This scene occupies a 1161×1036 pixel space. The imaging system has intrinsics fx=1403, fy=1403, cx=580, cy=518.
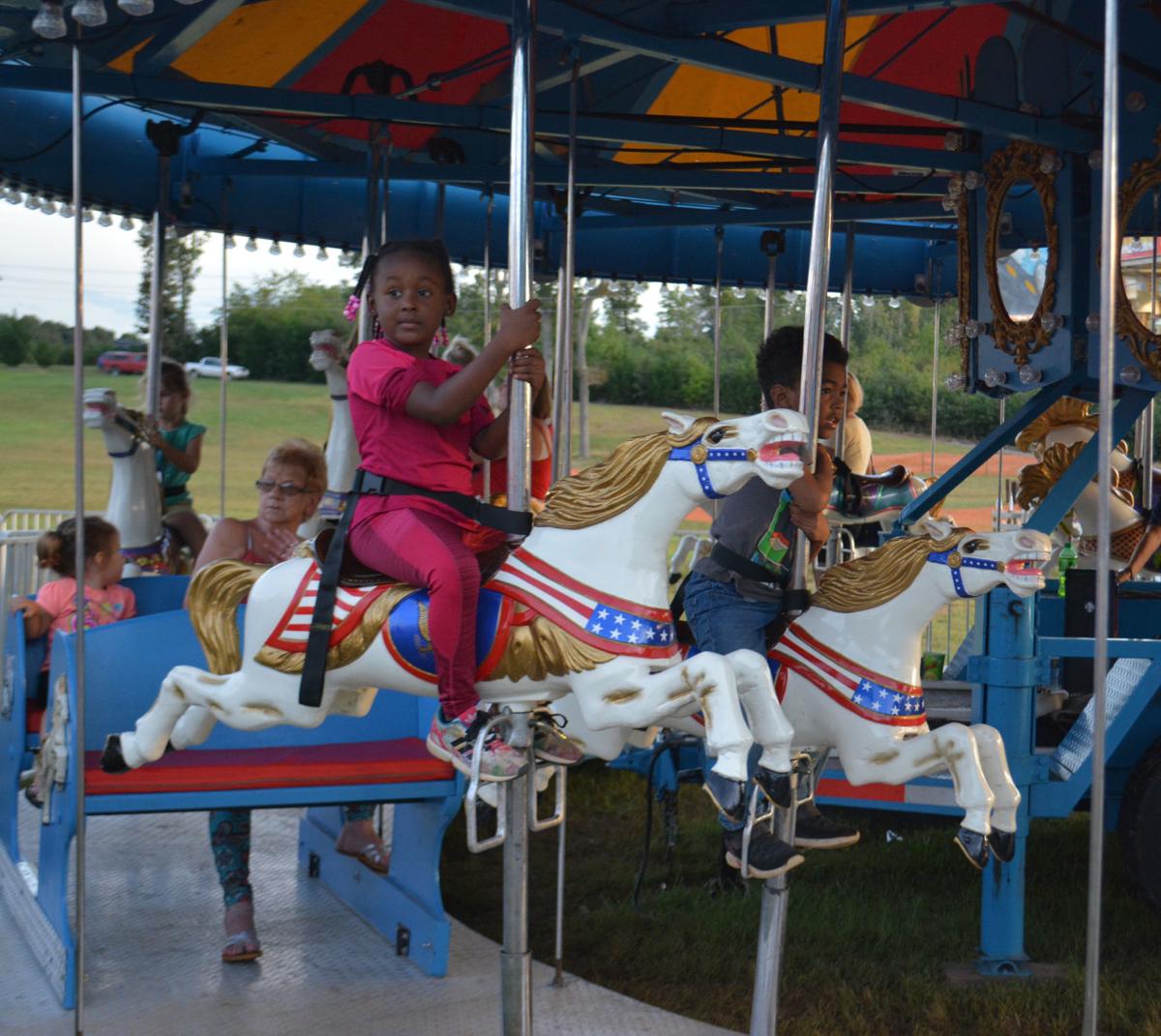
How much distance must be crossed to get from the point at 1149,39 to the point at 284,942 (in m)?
4.00

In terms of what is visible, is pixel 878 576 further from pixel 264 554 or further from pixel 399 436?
pixel 264 554

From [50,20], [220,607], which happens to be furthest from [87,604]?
[50,20]

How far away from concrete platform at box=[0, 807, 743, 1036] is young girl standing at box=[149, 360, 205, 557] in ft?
5.35

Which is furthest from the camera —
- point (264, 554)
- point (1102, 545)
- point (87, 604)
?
point (87, 604)

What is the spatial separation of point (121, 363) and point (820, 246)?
2023 cm

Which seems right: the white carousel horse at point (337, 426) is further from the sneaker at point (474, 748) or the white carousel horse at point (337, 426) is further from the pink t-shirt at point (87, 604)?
the sneaker at point (474, 748)

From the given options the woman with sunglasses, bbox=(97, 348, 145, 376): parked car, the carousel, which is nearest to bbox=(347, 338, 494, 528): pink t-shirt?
the carousel

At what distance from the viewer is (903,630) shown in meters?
2.87

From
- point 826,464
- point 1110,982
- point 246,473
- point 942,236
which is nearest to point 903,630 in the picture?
point 826,464

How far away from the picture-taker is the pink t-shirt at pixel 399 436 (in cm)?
250

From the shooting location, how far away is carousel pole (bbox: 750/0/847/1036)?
2760mm

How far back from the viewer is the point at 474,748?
2.43 meters

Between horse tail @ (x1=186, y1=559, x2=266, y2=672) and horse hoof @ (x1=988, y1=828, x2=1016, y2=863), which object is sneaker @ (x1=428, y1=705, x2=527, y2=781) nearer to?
horse tail @ (x1=186, y1=559, x2=266, y2=672)

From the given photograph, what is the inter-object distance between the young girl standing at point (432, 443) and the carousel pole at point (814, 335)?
55 cm
